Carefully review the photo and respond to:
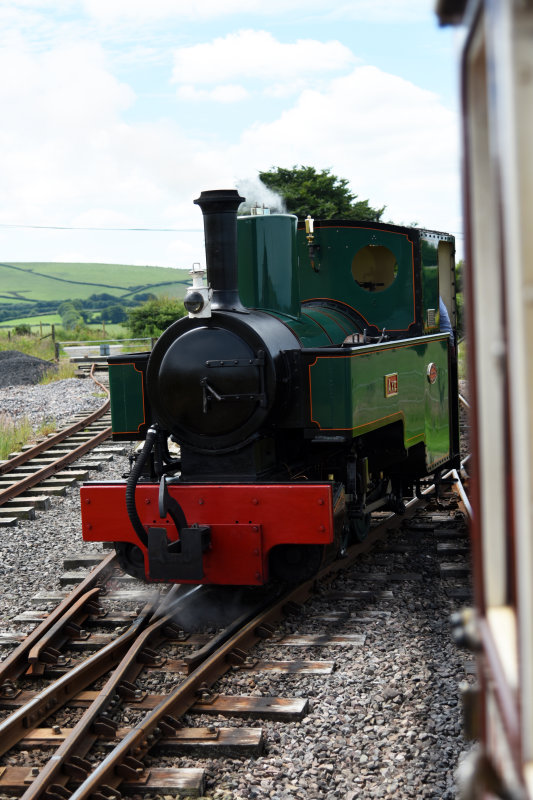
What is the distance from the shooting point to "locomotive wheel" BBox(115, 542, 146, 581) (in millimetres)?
5883

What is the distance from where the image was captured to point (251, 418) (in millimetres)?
5543

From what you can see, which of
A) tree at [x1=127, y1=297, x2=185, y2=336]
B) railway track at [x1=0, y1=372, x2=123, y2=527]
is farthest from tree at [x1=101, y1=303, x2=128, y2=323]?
railway track at [x1=0, y1=372, x2=123, y2=527]

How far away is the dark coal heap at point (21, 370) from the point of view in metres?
20.4

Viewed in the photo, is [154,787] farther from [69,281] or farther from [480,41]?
[69,281]

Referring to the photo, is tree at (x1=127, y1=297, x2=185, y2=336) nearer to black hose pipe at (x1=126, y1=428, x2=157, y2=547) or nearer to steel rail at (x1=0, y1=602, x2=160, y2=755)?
black hose pipe at (x1=126, y1=428, x2=157, y2=547)

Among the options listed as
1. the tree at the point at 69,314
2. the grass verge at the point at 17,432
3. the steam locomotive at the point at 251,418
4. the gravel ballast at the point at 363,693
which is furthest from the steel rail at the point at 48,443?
the tree at the point at 69,314

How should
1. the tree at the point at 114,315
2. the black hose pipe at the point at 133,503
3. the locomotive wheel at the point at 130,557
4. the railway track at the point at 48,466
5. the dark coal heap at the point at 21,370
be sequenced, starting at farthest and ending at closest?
the tree at the point at 114,315, the dark coal heap at the point at 21,370, the railway track at the point at 48,466, the locomotive wheel at the point at 130,557, the black hose pipe at the point at 133,503

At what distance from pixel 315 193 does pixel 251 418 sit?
22.2 meters

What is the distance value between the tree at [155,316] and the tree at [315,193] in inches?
325

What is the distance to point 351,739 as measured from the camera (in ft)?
12.8

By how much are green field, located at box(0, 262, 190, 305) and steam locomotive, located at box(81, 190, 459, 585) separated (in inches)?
3161

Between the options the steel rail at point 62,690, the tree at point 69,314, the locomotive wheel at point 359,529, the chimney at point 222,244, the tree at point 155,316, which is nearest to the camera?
the steel rail at point 62,690

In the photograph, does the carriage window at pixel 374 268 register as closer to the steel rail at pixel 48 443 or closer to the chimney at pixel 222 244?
the chimney at pixel 222 244

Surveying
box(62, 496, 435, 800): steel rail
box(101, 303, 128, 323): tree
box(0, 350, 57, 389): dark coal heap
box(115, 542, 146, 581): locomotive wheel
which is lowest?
box(62, 496, 435, 800): steel rail
